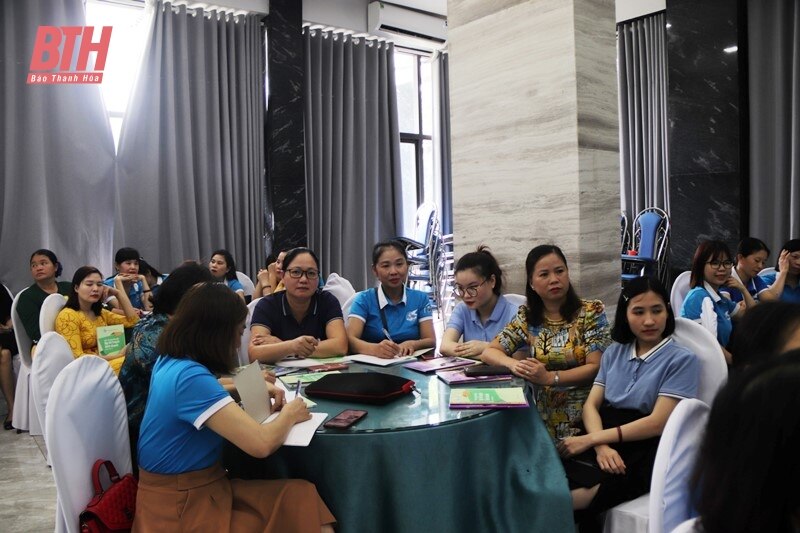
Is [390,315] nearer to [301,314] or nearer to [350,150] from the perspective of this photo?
[301,314]

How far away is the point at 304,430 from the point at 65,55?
17.1 feet

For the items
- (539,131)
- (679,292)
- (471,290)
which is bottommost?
(679,292)

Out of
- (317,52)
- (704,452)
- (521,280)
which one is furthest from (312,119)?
(704,452)

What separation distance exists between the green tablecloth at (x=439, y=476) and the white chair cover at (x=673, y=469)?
0.43m

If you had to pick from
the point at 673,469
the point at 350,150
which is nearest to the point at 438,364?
the point at 673,469

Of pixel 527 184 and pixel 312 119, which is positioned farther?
pixel 312 119

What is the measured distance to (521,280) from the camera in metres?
3.65

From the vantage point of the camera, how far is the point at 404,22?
7.65 meters

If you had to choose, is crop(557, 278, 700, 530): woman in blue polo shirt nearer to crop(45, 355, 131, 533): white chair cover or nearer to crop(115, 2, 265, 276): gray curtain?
crop(45, 355, 131, 533): white chair cover

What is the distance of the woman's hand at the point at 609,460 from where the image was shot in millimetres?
1900

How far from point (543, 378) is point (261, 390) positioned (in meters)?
0.95

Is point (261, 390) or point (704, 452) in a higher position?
point (704, 452)

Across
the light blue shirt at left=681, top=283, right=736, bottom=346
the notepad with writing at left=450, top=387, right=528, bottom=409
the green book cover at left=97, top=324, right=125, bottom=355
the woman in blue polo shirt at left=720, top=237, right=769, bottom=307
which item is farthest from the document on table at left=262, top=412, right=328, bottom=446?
the woman in blue polo shirt at left=720, top=237, right=769, bottom=307

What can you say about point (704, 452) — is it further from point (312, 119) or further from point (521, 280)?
point (312, 119)
